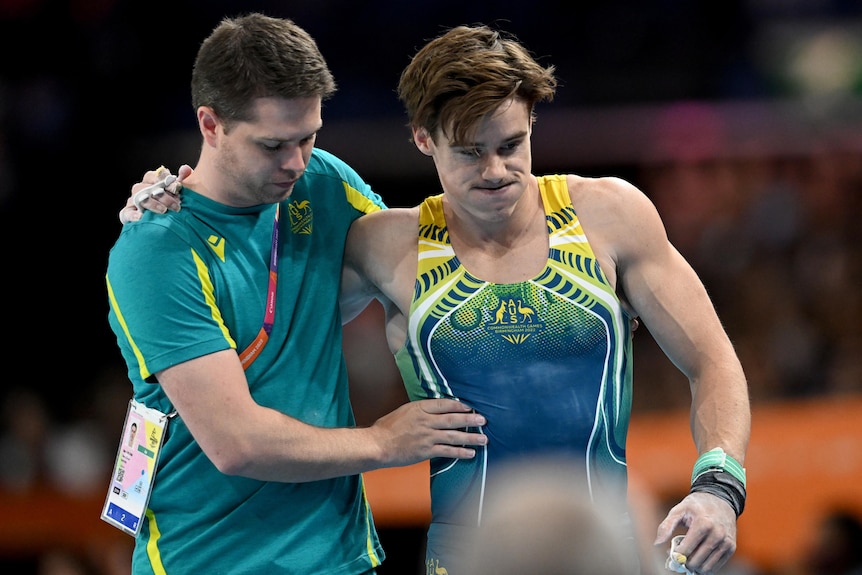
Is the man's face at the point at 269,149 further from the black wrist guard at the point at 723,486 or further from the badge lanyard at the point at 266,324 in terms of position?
the black wrist guard at the point at 723,486

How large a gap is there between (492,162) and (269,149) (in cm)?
65

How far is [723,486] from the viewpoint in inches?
131

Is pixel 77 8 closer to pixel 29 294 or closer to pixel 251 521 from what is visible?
pixel 29 294

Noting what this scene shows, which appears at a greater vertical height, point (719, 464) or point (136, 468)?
point (719, 464)

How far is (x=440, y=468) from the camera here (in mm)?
3820

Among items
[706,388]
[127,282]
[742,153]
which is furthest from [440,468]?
[742,153]

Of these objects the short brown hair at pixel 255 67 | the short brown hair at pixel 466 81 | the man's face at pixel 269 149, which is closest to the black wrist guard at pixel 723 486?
the short brown hair at pixel 466 81

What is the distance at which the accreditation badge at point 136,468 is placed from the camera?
3.74 meters

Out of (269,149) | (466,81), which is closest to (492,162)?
(466,81)

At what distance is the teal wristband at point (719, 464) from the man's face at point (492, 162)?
3.06ft

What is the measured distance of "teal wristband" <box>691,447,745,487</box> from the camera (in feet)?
11.2

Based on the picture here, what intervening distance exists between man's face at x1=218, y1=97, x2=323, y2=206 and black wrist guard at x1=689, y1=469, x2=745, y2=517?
146 cm

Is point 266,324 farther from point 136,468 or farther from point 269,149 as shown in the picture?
point 136,468

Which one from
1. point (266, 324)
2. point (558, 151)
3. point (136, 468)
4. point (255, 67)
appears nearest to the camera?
point (255, 67)
